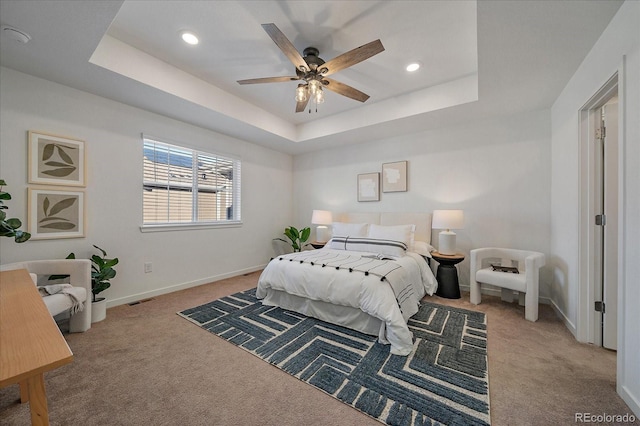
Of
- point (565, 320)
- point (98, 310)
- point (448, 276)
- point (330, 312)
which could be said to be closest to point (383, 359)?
point (330, 312)

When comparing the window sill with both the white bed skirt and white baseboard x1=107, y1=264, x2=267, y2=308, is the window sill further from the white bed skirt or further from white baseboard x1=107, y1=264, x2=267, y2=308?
the white bed skirt

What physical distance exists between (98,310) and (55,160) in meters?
1.63

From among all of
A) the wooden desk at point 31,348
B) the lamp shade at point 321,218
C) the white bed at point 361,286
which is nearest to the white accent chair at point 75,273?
the wooden desk at point 31,348

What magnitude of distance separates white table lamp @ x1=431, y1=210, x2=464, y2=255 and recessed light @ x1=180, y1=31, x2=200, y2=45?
3372 mm

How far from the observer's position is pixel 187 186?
149 inches

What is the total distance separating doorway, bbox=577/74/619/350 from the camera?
6.73ft

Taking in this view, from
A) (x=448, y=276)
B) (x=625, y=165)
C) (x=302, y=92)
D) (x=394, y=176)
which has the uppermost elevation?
(x=302, y=92)

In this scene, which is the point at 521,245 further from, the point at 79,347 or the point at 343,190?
the point at 79,347

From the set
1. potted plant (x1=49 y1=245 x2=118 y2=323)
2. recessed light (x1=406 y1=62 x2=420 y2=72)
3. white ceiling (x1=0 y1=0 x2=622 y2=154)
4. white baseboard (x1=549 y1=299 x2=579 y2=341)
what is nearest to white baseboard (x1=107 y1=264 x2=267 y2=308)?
potted plant (x1=49 y1=245 x2=118 y2=323)

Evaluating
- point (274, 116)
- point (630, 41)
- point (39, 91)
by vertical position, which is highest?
point (274, 116)

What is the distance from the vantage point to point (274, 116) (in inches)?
162

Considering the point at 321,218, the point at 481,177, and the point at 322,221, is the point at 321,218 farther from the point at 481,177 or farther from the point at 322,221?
the point at 481,177

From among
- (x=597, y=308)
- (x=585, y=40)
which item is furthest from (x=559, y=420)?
(x=585, y=40)

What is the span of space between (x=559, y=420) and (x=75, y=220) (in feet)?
14.2
